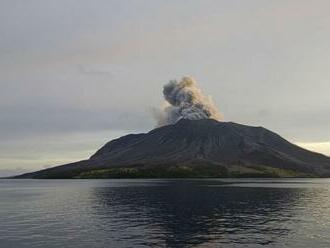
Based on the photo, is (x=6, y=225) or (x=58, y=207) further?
(x=58, y=207)

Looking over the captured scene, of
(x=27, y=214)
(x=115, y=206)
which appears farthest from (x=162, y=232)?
(x=115, y=206)

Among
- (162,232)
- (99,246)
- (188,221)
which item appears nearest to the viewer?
(99,246)

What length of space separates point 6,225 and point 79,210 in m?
26.8

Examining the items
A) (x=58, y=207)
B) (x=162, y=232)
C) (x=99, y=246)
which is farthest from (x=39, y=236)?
(x=58, y=207)

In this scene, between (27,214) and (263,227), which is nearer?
(263,227)

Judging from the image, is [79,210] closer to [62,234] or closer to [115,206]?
[115,206]

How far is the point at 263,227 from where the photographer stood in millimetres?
77625

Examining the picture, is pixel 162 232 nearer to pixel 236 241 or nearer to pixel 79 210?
pixel 236 241

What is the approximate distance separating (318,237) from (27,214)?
58.0 metres

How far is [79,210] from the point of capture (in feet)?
351

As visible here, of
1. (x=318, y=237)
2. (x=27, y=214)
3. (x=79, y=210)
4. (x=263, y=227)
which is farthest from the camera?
(x=79, y=210)

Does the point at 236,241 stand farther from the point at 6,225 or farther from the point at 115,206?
the point at 115,206

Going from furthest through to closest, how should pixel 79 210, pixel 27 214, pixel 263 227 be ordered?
pixel 79 210, pixel 27 214, pixel 263 227

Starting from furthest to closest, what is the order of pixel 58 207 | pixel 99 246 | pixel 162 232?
pixel 58 207 < pixel 162 232 < pixel 99 246
